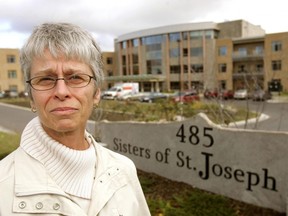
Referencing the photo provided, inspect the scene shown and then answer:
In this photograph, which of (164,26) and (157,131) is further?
(164,26)

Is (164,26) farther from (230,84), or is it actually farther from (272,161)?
(272,161)

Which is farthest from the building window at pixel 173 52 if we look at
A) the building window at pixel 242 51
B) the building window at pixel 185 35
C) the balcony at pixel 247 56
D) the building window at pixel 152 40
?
the building window at pixel 242 51

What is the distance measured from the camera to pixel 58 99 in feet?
4.50

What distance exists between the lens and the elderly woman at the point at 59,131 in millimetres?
1280

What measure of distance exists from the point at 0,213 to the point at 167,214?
11.0ft

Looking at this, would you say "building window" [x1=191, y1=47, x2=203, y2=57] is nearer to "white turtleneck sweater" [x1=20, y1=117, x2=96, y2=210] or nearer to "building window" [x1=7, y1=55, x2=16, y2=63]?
"building window" [x1=7, y1=55, x2=16, y2=63]

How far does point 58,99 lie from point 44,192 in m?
0.41

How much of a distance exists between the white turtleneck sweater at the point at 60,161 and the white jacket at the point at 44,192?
1.4 inches

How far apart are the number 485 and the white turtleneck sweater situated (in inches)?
145

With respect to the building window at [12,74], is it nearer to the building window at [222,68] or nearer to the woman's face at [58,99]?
the building window at [222,68]

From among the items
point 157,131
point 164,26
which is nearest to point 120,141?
point 157,131

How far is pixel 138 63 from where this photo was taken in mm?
52656

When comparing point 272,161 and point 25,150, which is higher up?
point 25,150

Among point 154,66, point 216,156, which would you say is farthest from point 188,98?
point 154,66
